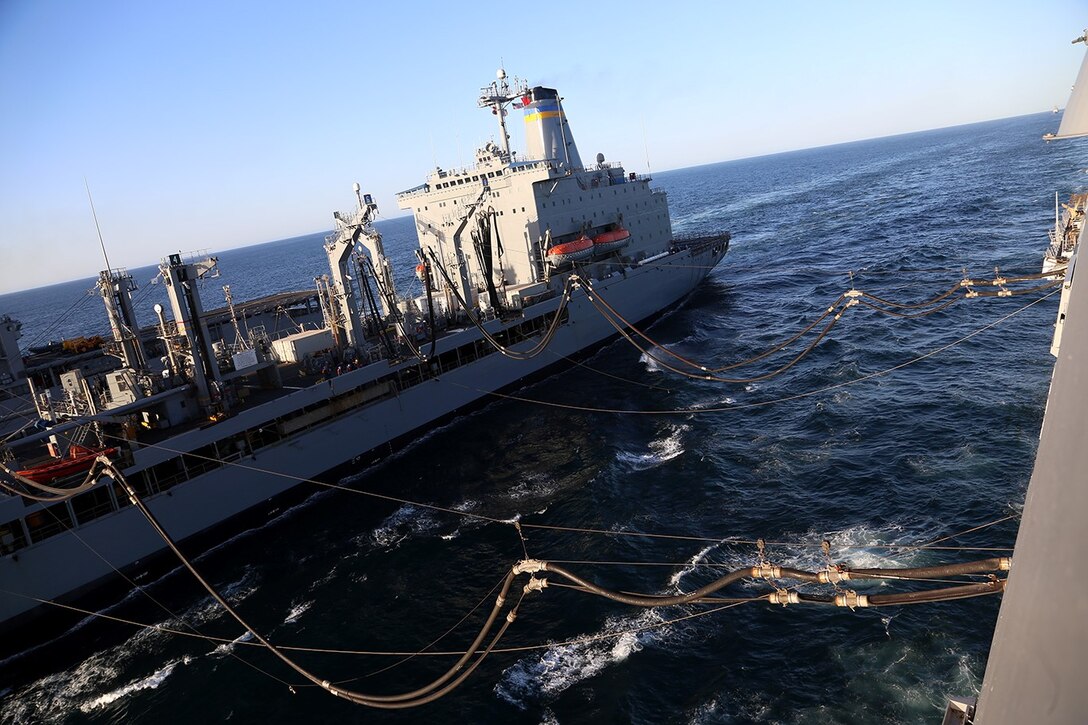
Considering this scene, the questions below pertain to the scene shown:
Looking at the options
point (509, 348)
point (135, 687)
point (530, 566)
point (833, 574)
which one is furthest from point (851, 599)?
point (509, 348)

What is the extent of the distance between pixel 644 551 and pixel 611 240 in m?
24.2

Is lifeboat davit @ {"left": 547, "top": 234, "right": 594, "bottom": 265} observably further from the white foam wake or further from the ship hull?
the white foam wake

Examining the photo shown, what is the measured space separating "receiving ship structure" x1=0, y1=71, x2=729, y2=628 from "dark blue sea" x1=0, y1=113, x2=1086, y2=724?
1727 millimetres

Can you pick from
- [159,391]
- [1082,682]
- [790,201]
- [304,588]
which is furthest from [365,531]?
[790,201]

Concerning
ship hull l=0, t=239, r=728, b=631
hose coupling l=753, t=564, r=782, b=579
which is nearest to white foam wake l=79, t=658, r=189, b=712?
ship hull l=0, t=239, r=728, b=631

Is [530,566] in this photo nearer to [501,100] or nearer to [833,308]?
[833,308]

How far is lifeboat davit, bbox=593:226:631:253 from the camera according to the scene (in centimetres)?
3691

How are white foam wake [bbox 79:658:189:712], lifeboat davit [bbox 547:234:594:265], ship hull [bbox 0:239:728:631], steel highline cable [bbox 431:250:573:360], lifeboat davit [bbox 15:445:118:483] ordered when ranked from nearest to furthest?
1. white foam wake [bbox 79:658:189:712]
2. ship hull [bbox 0:239:728:631]
3. lifeboat davit [bbox 15:445:118:483]
4. steel highline cable [bbox 431:250:573:360]
5. lifeboat davit [bbox 547:234:594:265]

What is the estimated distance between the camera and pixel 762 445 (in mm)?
21031

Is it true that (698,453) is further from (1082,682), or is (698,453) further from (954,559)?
(1082,682)

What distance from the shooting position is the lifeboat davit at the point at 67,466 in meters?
17.5

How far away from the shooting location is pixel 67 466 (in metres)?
17.9

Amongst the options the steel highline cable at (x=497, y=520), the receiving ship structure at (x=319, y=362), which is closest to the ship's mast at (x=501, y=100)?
the receiving ship structure at (x=319, y=362)

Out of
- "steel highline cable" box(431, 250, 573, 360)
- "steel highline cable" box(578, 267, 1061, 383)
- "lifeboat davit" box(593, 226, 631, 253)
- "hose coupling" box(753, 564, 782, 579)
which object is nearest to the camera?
"hose coupling" box(753, 564, 782, 579)
